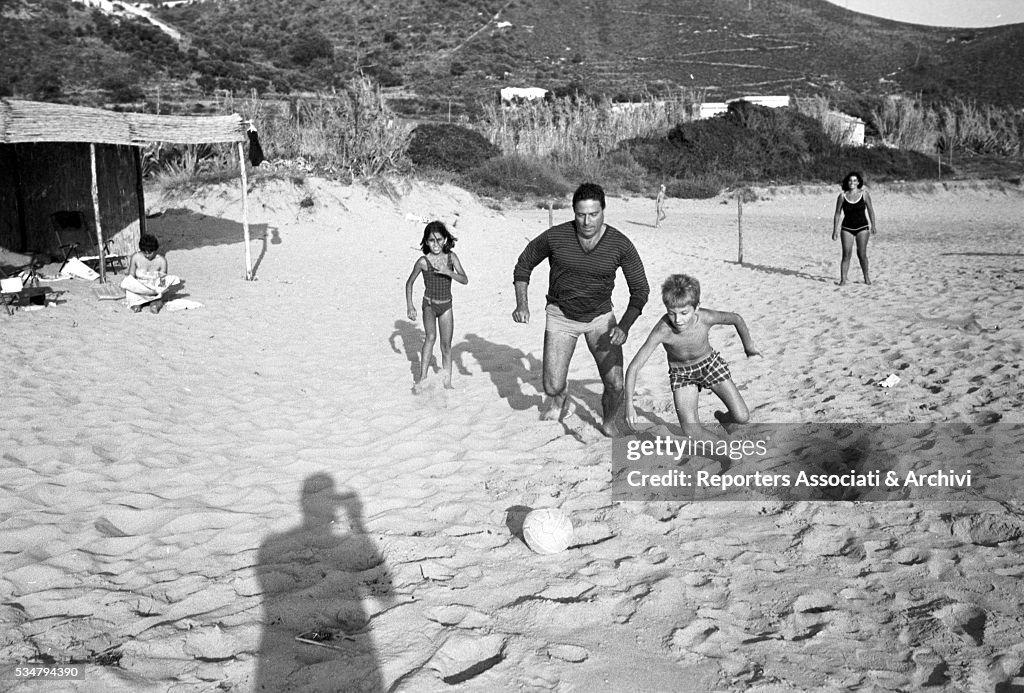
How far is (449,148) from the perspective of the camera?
25516 millimetres

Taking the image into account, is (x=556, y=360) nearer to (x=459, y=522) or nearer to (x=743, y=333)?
(x=743, y=333)

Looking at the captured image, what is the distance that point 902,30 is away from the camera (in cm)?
5647

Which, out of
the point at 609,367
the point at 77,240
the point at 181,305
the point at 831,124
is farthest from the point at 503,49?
the point at 609,367

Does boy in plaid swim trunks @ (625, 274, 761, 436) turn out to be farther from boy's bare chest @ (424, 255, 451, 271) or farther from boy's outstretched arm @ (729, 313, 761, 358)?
boy's bare chest @ (424, 255, 451, 271)

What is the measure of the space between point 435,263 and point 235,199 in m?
11.9

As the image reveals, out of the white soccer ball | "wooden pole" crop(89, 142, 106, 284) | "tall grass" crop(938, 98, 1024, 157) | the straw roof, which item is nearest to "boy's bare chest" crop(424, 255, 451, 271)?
the white soccer ball

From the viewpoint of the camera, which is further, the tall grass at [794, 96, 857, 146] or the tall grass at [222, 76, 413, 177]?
the tall grass at [794, 96, 857, 146]

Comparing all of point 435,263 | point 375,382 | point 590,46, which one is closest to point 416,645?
point 435,263

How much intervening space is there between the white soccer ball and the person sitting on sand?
7.24 metres

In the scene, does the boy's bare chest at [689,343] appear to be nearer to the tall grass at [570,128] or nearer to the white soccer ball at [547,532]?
the white soccer ball at [547,532]

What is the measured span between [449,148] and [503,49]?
27.1m

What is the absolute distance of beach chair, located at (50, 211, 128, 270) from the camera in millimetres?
12508

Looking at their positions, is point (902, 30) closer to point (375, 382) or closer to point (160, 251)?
point (160, 251)

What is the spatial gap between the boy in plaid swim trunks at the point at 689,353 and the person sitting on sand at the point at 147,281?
7004 mm
